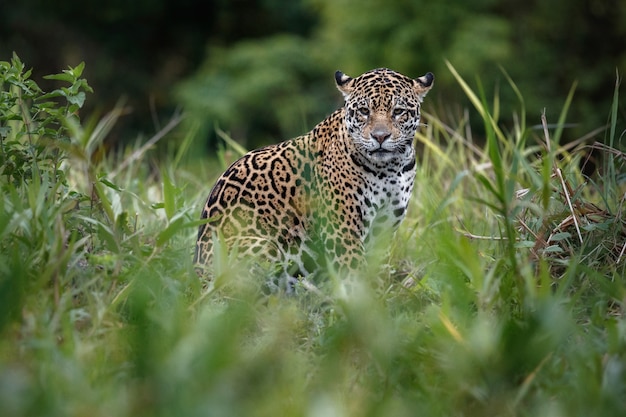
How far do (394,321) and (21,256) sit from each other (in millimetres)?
1417

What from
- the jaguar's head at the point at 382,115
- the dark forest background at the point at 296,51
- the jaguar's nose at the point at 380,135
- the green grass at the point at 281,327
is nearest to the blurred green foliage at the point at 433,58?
the dark forest background at the point at 296,51

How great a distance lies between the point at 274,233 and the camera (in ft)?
15.2

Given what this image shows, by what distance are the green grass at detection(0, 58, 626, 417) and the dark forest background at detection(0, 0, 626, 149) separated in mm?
8683

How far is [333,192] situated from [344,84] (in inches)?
24.3

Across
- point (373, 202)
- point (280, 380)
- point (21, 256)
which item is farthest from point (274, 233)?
point (280, 380)

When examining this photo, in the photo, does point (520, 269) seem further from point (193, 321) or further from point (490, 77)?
point (490, 77)

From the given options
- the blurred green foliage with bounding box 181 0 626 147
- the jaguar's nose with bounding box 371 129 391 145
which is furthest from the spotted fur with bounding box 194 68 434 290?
the blurred green foliage with bounding box 181 0 626 147

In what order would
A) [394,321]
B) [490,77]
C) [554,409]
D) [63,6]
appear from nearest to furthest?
[554,409], [394,321], [490,77], [63,6]

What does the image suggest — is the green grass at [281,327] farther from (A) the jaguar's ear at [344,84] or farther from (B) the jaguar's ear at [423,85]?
(A) the jaguar's ear at [344,84]

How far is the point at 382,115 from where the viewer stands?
182 inches

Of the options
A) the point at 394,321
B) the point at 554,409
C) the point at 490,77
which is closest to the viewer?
the point at 554,409

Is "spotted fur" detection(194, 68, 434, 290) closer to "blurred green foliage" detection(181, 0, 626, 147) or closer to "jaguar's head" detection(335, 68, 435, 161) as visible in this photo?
"jaguar's head" detection(335, 68, 435, 161)

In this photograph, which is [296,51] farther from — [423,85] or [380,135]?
[380,135]

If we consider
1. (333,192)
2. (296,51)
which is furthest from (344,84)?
(296,51)
